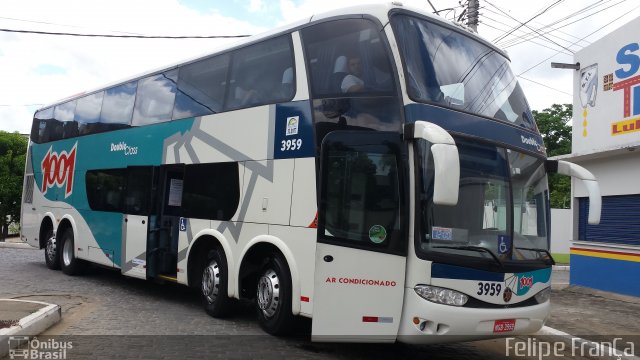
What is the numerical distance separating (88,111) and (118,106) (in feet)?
5.06

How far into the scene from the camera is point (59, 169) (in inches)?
504

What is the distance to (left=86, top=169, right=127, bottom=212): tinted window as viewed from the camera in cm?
1034

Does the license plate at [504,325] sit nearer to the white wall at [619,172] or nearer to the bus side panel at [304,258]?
the bus side panel at [304,258]

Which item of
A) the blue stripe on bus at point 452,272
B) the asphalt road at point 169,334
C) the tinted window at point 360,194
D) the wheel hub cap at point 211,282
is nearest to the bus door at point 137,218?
the asphalt road at point 169,334

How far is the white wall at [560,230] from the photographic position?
27.5 meters

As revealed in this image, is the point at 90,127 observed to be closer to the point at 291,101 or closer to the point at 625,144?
the point at 291,101

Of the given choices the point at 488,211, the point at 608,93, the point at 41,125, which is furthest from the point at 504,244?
the point at 41,125

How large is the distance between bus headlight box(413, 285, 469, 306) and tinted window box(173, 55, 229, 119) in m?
4.35

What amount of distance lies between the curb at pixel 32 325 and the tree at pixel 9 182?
1946 centimetres

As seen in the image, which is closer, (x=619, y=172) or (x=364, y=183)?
(x=364, y=183)

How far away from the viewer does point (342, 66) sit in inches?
249

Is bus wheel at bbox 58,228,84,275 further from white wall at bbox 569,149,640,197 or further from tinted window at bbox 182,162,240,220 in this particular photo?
white wall at bbox 569,149,640,197

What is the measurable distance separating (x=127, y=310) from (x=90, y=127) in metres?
4.88

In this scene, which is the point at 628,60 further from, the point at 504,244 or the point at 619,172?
the point at 504,244
